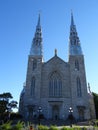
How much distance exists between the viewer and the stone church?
36.4 meters

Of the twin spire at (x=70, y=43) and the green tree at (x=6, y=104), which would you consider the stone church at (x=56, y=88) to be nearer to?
the twin spire at (x=70, y=43)

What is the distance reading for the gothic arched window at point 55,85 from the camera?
38.4 m

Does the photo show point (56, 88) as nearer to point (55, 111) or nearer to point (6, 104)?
point (55, 111)

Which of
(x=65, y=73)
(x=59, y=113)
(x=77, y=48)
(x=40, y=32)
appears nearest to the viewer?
(x=59, y=113)

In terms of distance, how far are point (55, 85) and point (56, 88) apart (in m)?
0.75

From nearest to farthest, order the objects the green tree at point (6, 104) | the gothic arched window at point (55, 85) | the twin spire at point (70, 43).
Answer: the green tree at point (6, 104) < the gothic arched window at point (55, 85) < the twin spire at point (70, 43)

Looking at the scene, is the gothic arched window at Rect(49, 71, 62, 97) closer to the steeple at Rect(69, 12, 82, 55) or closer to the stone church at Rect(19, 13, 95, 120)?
the stone church at Rect(19, 13, 95, 120)

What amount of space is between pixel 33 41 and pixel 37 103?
17074mm

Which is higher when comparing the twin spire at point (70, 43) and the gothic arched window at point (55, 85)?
the twin spire at point (70, 43)

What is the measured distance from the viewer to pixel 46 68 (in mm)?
40906

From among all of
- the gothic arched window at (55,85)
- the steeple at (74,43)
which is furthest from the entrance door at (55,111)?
the steeple at (74,43)

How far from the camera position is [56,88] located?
39031 mm

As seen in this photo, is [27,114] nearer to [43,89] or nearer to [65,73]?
[43,89]

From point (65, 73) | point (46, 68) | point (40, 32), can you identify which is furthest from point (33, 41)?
point (65, 73)
